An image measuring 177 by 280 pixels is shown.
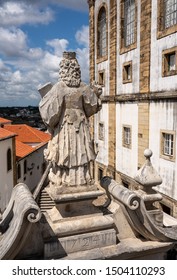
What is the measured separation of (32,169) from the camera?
31094 millimetres

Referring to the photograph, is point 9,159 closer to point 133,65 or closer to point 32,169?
point 32,169

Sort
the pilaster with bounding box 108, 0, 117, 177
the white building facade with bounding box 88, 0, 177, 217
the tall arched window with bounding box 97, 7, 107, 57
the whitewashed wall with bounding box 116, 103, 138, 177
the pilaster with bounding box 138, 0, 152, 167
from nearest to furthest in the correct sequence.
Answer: the white building facade with bounding box 88, 0, 177, 217 < the pilaster with bounding box 138, 0, 152, 167 < the whitewashed wall with bounding box 116, 103, 138, 177 < the pilaster with bounding box 108, 0, 117, 177 < the tall arched window with bounding box 97, 7, 107, 57

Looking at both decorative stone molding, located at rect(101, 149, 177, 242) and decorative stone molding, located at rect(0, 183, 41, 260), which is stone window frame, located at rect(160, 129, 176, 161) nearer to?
decorative stone molding, located at rect(101, 149, 177, 242)

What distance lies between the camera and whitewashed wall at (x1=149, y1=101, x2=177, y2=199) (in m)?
13.5

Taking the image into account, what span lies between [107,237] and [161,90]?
38.9ft

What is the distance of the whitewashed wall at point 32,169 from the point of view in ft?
93.0

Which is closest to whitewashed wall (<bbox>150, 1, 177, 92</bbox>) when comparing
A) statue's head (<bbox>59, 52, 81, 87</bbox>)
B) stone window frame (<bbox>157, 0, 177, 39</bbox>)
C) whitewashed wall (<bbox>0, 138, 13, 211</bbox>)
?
stone window frame (<bbox>157, 0, 177, 39</bbox>)

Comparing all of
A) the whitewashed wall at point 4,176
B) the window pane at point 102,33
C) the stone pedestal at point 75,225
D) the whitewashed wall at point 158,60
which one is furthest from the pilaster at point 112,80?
the stone pedestal at point 75,225

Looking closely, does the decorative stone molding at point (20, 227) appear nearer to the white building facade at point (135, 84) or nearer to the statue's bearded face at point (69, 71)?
the statue's bearded face at point (69, 71)

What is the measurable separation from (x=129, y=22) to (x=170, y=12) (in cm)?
459

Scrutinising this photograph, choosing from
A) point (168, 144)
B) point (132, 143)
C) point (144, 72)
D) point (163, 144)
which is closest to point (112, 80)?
point (144, 72)

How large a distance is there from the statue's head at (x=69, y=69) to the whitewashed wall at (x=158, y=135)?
34.4ft

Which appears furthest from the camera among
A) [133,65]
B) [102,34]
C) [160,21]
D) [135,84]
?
[102,34]

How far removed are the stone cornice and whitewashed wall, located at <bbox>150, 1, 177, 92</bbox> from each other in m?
0.30
